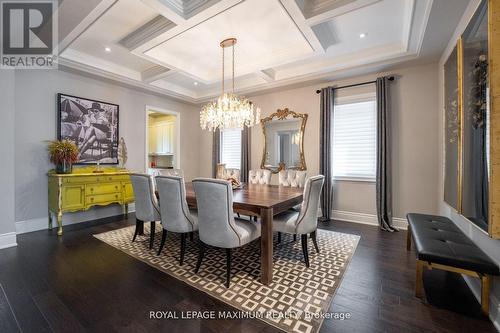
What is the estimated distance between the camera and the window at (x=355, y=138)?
392 centimetres

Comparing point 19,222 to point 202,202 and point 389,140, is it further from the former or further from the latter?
point 389,140

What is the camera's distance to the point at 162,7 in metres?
2.32

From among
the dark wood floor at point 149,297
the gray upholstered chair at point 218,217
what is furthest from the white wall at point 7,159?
the gray upholstered chair at point 218,217

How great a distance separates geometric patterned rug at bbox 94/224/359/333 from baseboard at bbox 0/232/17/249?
3.07 feet

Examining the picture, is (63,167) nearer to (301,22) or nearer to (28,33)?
(28,33)

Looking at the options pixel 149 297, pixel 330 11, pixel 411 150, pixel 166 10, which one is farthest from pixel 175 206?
pixel 411 150

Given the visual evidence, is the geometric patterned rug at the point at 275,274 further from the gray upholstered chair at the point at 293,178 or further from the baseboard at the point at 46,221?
the baseboard at the point at 46,221

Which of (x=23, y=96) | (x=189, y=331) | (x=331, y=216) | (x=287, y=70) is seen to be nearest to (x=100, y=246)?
(x=189, y=331)

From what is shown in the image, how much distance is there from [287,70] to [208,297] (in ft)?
13.2

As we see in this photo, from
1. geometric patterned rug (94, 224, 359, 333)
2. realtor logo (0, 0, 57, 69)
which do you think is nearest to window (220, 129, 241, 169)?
geometric patterned rug (94, 224, 359, 333)

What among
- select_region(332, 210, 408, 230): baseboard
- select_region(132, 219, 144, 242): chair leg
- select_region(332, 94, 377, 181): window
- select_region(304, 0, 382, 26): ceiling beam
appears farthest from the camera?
select_region(332, 94, 377, 181): window

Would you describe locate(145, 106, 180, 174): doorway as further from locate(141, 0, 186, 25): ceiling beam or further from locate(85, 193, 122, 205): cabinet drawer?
locate(141, 0, 186, 25): ceiling beam

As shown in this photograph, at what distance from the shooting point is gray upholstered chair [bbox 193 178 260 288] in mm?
1943

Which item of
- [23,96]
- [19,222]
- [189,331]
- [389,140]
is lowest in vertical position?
[189,331]
